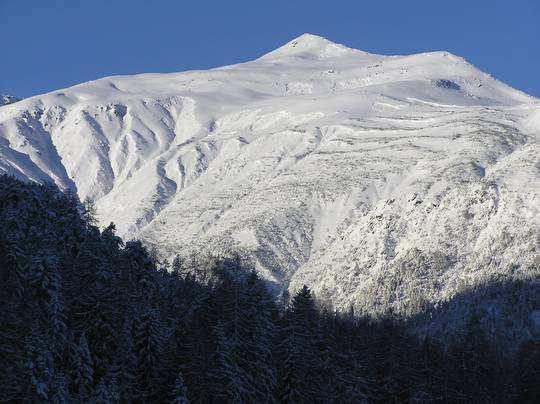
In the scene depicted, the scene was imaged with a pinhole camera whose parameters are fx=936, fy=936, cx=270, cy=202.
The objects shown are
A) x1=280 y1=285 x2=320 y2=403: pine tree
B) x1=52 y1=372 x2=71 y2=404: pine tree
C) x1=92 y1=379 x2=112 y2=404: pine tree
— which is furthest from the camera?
x1=280 y1=285 x2=320 y2=403: pine tree

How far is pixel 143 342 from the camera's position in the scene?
225ft

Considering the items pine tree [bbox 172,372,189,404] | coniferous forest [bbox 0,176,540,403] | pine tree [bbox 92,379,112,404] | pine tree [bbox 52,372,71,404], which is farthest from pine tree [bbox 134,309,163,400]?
pine tree [bbox 52,372,71,404]

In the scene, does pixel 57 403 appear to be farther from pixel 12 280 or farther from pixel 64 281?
pixel 64 281

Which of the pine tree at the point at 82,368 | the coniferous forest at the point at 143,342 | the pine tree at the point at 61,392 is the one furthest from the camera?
the pine tree at the point at 82,368

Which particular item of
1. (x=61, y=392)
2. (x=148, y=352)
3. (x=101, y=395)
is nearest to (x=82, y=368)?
(x=101, y=395)

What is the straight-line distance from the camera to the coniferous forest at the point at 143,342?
60.5 metres

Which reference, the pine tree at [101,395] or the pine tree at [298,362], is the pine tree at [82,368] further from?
the pine tree at [298,362]

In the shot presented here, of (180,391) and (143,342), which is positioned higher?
(143,342)

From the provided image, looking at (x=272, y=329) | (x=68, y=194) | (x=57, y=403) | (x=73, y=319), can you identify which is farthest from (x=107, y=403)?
(x=68, y=194)

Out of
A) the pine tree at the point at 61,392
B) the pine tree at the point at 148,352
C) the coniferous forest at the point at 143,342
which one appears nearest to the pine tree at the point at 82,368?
the coniferous forest at the point at 143,342

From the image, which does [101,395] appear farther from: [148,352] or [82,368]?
[148,352]

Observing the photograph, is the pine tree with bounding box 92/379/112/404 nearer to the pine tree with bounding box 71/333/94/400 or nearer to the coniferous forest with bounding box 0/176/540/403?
the coniferous forest with bounding box 0/176/540/403

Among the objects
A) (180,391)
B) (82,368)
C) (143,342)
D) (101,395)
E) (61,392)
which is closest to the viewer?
(61,392)

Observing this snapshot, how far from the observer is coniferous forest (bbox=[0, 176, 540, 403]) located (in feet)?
199
